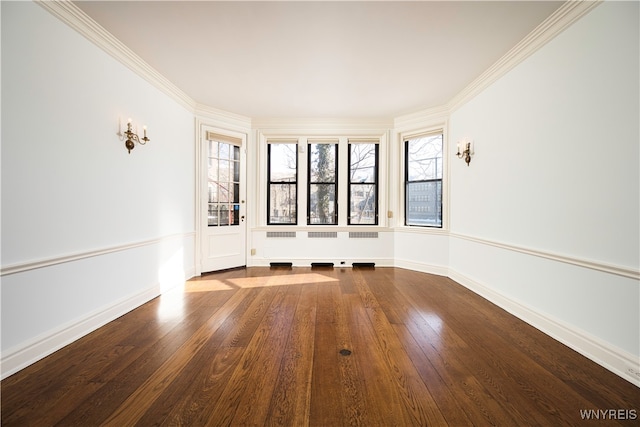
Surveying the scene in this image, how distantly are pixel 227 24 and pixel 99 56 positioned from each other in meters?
1.31

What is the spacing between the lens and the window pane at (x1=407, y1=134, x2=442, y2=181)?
4.91 m

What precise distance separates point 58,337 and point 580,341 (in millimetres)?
4242

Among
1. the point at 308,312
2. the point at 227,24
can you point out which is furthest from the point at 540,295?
the point at 227,24

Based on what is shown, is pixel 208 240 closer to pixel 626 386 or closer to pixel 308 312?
pixel 308 312

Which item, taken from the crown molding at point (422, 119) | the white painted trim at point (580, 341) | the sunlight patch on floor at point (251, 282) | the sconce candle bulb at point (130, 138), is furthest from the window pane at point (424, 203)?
the sconce candle bulb at point (130, 138)

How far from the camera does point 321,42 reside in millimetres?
2871

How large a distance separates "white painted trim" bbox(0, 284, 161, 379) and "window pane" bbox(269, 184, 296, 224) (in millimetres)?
2795

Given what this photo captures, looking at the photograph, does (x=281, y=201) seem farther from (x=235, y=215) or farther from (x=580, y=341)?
(x=580, y=341)

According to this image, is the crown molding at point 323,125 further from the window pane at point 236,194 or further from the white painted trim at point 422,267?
the white painted trim at point 422,267

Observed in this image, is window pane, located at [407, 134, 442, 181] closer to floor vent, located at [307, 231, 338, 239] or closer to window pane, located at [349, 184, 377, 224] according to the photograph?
window pane, located at [349, 184, 377, 224]

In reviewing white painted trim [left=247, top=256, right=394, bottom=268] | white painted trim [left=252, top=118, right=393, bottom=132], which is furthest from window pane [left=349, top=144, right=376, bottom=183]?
white painted trim [left=247, top=256, right=394, bottom=268]

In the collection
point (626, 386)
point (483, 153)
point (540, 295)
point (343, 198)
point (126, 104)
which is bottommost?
point (626, 386)

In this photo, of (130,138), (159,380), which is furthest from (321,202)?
(159,380)

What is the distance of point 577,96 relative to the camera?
232 centimetres
